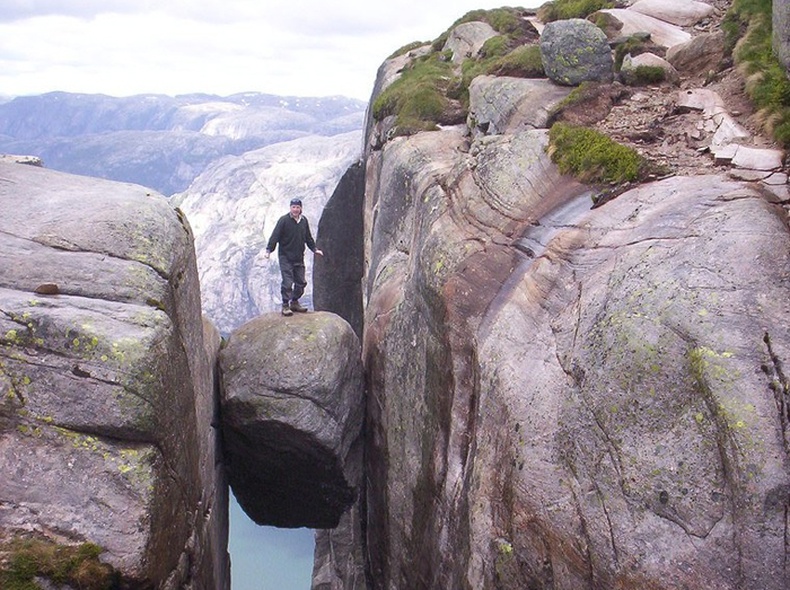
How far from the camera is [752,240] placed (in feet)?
32.6

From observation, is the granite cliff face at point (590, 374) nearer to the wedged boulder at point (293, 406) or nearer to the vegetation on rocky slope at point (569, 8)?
the wedged boulder at point (293, 406)

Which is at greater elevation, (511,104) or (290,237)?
(511,104)

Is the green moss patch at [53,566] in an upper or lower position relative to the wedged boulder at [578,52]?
lower

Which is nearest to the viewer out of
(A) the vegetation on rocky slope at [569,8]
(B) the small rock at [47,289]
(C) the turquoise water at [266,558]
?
(B) the small rock at [47,289]

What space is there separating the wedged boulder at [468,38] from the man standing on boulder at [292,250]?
14.1 meters

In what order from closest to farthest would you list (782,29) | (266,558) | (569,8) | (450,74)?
(782,29), (569,8), (450,74), (266,558)

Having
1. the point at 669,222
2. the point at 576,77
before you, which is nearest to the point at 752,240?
the point at 669,222

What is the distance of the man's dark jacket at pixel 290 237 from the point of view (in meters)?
19.8

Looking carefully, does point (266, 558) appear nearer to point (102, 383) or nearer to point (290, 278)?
point (290, 278)

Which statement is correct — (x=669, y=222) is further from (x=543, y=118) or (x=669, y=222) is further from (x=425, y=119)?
(x=425, y=119)

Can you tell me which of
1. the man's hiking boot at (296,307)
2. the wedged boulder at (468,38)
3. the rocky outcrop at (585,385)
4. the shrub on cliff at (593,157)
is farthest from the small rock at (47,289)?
the wedged boulder at (468,38)

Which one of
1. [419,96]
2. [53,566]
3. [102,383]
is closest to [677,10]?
[419,96]

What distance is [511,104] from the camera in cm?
1936

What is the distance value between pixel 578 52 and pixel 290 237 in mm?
10130
